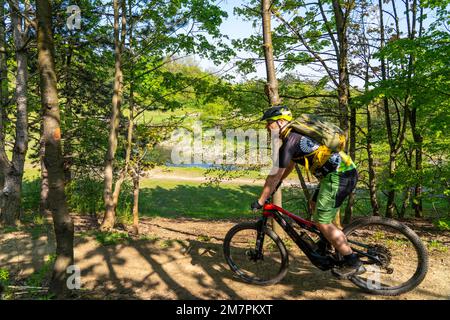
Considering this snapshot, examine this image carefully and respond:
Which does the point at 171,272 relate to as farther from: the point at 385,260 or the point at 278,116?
the point at 385,260

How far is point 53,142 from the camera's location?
13.3 ft

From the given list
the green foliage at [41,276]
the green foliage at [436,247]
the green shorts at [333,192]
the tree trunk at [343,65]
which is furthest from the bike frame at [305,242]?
the tree trunk at [343,65]

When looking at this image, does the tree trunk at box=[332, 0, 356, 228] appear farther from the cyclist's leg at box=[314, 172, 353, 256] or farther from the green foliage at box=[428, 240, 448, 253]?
the cyclist's leg at box=[314, 172, 353, 256]

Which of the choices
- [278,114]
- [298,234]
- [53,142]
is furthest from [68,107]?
[298,234]

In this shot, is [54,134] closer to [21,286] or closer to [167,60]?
[21,286]

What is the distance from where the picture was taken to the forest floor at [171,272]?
14.8ft

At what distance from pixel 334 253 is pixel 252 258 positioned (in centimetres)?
122

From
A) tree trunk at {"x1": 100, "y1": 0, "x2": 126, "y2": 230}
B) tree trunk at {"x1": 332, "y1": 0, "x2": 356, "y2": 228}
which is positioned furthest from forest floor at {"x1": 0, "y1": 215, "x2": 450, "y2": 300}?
tree trunk at {"x1": 332, "y1": 0, "x2": 356, "y2": 228}

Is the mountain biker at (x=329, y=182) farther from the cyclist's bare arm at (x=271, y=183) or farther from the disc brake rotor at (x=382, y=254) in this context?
the disc brake rotor at (x=382, y=254)

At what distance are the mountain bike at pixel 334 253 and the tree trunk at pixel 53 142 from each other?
233 centimetres

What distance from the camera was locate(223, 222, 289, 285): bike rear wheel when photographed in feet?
15.6

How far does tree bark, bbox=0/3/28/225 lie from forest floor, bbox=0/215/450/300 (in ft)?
12.5
